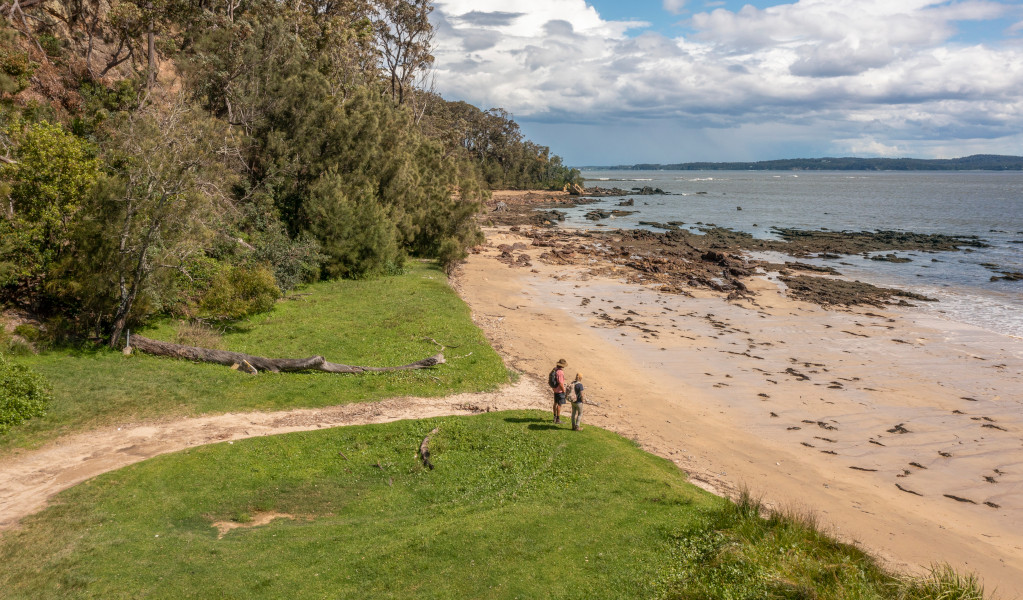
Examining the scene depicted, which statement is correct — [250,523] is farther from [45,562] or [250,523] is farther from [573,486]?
[573,486]

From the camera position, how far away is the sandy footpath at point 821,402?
1386cm

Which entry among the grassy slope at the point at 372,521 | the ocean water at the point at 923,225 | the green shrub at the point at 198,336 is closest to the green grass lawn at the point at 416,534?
the grassy slope at the point at 372,521

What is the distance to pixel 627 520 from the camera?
430 inches

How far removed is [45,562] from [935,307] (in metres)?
42.5

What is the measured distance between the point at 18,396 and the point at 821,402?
24660mm

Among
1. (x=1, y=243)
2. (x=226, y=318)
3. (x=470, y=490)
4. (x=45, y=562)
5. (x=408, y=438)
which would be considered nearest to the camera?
(x=45, y=562)

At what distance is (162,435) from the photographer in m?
14.5

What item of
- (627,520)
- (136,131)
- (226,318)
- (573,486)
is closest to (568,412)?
(573,486)

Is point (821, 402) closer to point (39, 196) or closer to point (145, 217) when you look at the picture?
point (145, 217)

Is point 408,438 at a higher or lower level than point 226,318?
lower

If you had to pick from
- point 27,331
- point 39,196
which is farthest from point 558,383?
point 39,196

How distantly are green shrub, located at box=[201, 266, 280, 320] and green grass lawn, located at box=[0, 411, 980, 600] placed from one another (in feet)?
33.7

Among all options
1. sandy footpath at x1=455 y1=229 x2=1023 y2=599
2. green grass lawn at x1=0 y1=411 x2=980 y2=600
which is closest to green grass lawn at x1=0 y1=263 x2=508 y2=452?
sandy footpath at x1=455 y1=229 x2=1023 y2=599

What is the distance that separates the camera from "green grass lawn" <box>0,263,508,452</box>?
15531 millimetres
